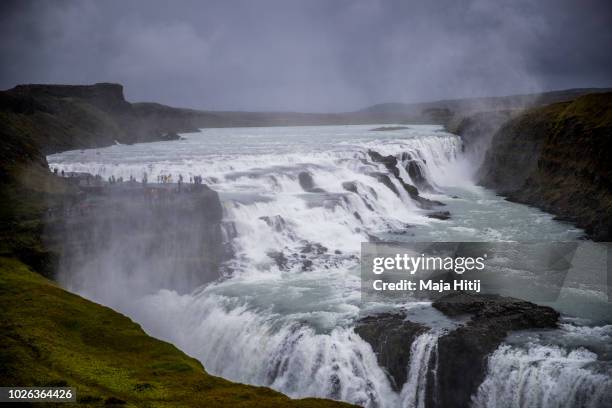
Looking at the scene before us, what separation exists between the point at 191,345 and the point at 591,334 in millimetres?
13701

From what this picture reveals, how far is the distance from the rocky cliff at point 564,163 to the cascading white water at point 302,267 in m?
1.56

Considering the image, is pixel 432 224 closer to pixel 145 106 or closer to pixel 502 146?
pixel 502 146

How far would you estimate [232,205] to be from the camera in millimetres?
28359

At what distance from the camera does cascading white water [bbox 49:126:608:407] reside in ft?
54.2

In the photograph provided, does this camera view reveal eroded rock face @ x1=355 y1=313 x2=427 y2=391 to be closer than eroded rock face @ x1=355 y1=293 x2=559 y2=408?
No

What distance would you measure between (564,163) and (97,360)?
109ft

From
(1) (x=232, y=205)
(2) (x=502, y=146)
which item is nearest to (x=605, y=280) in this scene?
(1) (x=232, y=205)

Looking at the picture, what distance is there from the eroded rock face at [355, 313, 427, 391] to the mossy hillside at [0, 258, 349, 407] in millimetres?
5033

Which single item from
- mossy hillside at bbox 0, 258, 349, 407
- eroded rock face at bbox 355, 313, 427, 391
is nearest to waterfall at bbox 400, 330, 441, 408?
eroded rock face at bbox 355, 313, 427, 391

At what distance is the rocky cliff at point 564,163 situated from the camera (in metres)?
30.8

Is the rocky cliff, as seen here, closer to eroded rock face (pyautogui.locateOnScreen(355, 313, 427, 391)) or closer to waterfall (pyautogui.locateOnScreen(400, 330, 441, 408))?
eroded rock face (pyautogui.locateOnScreen(355, 313, 427, 391))

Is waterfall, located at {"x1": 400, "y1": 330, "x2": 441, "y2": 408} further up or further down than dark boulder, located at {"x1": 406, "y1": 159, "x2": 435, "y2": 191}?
further down

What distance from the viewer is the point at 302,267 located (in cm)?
2506

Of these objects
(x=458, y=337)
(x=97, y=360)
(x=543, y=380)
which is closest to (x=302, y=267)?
(x=458, y=337)
